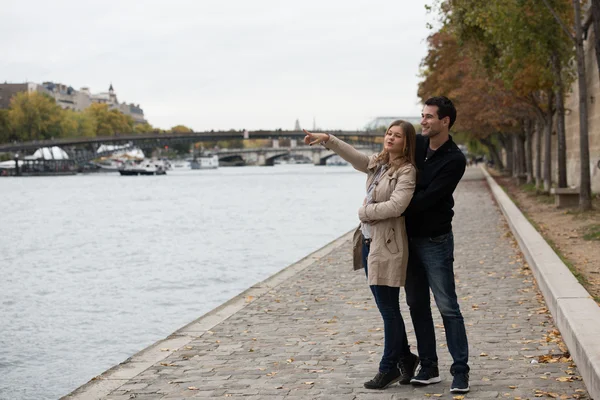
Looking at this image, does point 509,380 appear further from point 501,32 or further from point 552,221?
point 501,32

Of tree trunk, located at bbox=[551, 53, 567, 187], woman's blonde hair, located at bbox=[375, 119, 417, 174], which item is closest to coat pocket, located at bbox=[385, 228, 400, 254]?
woman's blonde hair, located at bbox=[375, 119, 417, 174]

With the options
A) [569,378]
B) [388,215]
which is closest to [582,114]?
[569,378]

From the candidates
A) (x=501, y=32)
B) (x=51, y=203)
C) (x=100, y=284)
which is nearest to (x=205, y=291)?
(x=100, y=284)

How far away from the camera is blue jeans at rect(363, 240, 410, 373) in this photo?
20.0 feet

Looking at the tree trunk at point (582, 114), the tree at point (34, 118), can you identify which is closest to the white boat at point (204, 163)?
the tree at point (34, 118)

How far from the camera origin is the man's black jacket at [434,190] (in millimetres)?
5852

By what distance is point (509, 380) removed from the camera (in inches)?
257

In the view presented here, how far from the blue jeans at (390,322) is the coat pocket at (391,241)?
23cm

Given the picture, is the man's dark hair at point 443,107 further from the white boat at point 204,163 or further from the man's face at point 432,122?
the white boat at point 204,163

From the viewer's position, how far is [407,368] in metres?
6.43

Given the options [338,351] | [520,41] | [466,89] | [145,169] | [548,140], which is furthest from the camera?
[145,169]

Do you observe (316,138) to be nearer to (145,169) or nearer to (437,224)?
(437,224)

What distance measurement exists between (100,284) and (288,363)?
9.98m

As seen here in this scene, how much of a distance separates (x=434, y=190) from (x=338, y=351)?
2464mm
